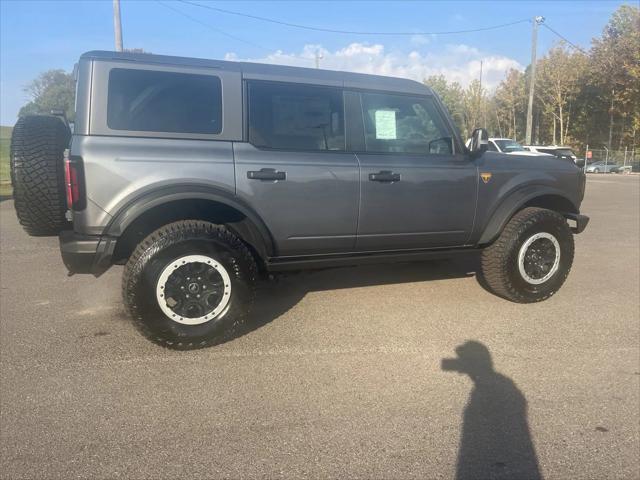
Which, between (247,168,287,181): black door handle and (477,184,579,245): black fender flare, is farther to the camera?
(477,184,579,245): black fender flare

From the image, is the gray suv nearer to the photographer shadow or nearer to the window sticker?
the window sticker

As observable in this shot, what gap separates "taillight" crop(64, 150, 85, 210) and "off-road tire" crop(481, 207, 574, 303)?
3.46 m

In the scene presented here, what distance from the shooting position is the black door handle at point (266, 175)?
142 inches

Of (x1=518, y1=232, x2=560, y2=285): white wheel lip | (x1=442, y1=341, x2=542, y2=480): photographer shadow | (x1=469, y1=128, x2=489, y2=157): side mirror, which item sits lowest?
(x1=442, y1=341, x2=542, y2=480): photographer shadow

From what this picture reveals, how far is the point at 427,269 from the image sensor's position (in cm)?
583

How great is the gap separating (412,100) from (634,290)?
3150 millimetres

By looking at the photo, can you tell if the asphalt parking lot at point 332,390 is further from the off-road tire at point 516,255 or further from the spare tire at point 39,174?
the spare tire at point 39,174

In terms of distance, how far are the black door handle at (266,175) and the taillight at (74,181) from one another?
1.12m

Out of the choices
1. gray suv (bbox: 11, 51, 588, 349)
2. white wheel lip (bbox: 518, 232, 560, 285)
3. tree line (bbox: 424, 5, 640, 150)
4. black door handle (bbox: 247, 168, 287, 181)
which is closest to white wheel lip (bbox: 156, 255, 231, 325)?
gray suv (bbox: 11, 51, 588, 349)

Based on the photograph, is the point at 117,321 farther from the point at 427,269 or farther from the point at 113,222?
the point at 427,269

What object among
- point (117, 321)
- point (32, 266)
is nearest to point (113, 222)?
point (117, 321)

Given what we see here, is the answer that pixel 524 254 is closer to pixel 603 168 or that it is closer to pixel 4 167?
pixel 4 167

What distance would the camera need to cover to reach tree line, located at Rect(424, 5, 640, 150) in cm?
3816

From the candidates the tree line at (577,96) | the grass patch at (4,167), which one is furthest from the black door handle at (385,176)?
the tree line at (577,96)
